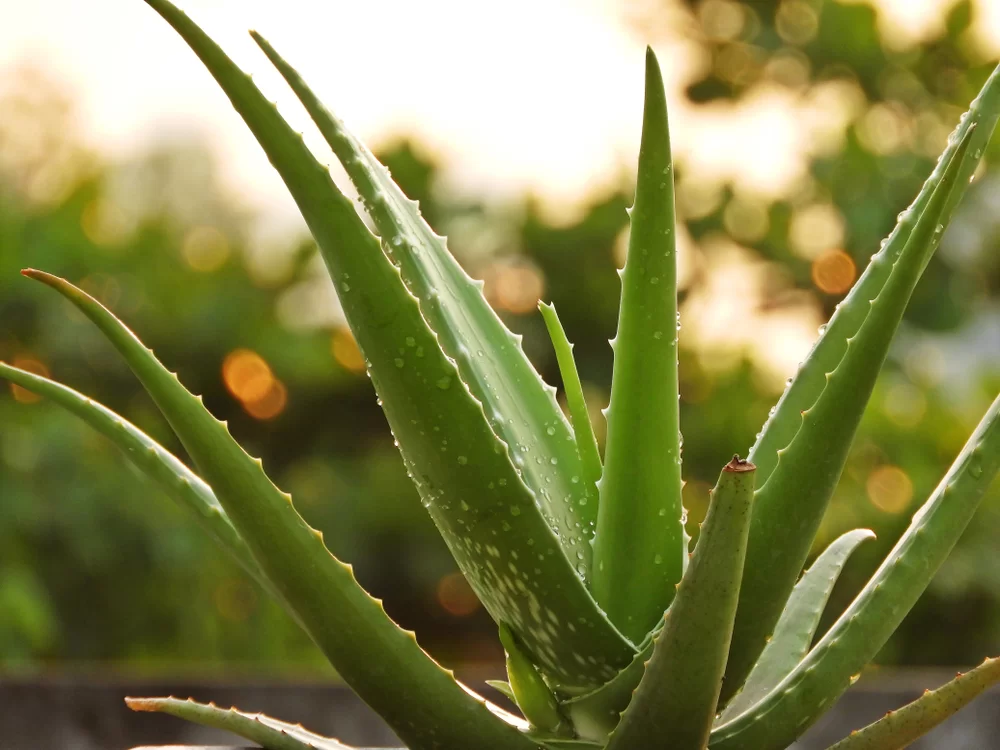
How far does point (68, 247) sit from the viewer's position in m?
4.75

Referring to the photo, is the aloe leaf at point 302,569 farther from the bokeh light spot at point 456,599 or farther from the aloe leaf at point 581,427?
the bokeh light spot at point 456,599

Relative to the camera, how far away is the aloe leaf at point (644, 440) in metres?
0.43

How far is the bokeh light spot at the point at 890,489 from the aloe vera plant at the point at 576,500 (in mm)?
3757

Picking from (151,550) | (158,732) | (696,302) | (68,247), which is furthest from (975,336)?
(158,732)

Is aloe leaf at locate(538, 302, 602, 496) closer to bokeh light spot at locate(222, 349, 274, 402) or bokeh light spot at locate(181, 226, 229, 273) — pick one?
bokeh light spot at locate(222, 349, 274, 402)

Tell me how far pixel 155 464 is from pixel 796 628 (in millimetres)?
317

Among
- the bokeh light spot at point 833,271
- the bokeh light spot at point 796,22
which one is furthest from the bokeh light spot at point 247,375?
the bokeh light spot at point 796,22

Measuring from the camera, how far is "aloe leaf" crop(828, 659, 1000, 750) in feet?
1.32

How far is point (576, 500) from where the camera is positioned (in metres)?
0.51

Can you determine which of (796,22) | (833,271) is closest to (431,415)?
(833,271)

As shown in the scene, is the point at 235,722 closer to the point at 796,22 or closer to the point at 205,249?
the point at 205,249

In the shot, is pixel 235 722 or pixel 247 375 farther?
pixel 247 375

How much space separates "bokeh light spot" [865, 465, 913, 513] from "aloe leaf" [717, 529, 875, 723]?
369cm

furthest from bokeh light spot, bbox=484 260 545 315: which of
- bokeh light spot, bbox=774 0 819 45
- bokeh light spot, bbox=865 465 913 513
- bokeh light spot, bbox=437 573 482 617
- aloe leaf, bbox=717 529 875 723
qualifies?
aloe leaf, bbox=717 529 875 723
